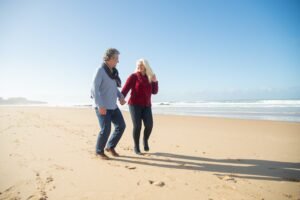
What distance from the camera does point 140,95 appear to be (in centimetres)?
491

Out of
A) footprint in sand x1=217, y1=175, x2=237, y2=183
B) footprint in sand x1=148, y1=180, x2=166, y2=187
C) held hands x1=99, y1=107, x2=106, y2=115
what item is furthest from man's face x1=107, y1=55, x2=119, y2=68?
footprint in sand x1=217, y1=175, x2=237, y2=183

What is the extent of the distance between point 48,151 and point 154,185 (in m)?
2.74

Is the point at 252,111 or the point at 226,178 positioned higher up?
the point at 226,178

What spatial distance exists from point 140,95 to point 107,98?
760 millimetres

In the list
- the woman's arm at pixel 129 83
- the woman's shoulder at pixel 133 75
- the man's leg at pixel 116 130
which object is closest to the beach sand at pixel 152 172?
the man's leg at pixel 116 130

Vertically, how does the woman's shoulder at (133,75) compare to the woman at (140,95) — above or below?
above

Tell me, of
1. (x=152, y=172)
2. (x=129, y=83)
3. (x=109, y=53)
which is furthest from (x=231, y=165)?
(x=109, y=53)

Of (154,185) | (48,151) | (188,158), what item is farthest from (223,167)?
(48,151)

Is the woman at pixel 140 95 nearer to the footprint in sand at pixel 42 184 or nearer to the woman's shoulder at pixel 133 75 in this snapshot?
the woman's shoulder at pixel 133 75

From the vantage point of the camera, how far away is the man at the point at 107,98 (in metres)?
4.32

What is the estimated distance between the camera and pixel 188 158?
4504 millimetres

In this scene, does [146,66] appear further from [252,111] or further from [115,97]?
[252,111]

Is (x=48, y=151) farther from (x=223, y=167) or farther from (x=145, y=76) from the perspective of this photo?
(x=223, y=167)

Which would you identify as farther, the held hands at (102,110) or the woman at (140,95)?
the woman at (140,95)
